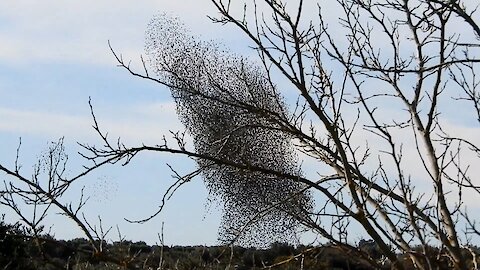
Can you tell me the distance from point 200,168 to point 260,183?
69 centimetres

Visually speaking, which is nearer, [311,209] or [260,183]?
[311,209]

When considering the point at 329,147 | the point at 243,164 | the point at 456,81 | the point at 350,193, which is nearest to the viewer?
the point at 350,193

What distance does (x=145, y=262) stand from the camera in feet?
11.2

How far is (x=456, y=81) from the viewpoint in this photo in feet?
13.6

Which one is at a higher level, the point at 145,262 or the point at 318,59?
the point at 318,59

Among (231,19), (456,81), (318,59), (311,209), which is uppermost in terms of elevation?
(456,81)

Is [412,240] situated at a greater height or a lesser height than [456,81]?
lesser

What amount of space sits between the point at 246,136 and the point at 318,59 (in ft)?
4.25

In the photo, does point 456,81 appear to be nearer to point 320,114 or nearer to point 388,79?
point 388,79

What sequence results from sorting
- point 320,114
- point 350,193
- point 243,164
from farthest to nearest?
point 243,164 → point 320,114 → point 350,193

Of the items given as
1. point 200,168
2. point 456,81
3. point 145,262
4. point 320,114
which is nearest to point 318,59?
point 320,114

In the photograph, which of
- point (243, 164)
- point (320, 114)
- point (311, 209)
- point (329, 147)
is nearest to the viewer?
point (320, 114)

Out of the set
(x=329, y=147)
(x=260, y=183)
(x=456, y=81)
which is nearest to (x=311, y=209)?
(x=329, y=147)

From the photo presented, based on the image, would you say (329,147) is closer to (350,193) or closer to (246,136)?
(350,193)
